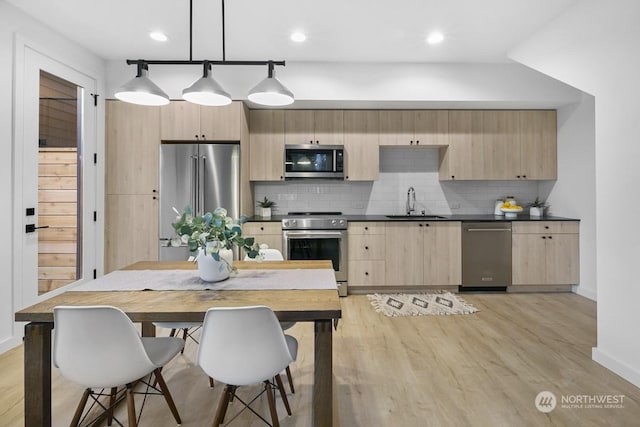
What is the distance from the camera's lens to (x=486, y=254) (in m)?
4.48

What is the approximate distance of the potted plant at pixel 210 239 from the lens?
6.50 feet

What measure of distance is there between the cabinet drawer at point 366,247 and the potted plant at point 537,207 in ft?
7.10

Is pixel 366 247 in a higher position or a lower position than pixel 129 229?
lower

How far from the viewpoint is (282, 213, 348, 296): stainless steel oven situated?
437 centimetres

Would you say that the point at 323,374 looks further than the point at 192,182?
No

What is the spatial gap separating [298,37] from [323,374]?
313 cm

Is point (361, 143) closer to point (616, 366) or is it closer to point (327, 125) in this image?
point (327, 125)

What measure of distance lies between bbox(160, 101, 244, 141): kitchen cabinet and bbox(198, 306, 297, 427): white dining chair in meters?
3.13

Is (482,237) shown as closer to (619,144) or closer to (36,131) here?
(619,144)

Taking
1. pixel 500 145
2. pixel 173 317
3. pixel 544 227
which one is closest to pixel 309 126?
pixel 500 145

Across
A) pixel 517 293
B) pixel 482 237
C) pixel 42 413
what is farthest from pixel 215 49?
pixel 517 293

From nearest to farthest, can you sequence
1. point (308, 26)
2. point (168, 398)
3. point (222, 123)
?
point (168, 398) → point (308, 26) → point (222, 123)

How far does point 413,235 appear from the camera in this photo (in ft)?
14.7

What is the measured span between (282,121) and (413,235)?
2.21 m
